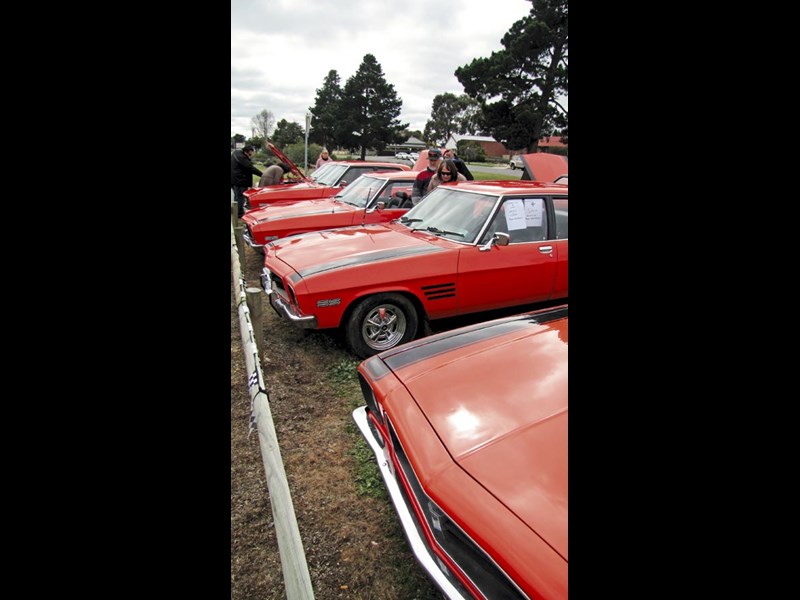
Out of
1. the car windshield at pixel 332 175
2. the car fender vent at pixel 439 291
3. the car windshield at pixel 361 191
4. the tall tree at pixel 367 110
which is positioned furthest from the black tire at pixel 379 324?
the tall tree at pixel 367 110

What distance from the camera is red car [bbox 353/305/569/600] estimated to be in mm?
1576

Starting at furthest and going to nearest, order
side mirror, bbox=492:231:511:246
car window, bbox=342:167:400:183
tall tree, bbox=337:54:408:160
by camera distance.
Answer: tall tree, bbox=337:54:408:160 → car window, bbox=342:167:400:183 → side mirror, bbox=492:231:511:246

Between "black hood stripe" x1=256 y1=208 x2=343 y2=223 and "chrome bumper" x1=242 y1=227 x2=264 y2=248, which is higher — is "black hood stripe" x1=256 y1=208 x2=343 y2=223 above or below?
above

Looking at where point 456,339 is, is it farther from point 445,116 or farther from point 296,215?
point 445,116

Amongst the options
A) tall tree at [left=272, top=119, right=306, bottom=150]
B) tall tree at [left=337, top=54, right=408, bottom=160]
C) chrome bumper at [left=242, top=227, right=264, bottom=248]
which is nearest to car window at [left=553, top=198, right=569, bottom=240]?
chrome bumper at [left=242, top=227, right=264, bottom=248]

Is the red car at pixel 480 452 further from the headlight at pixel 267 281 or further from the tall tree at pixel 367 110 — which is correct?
the tall tree at pixel 367 110

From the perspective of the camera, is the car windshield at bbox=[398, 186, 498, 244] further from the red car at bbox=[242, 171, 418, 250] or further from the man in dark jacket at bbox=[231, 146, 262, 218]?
the man in dark jacket at bbox=[231, 146, 262, 218]

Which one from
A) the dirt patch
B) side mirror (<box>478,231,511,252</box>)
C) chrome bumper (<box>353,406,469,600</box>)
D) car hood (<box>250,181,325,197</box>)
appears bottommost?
the dirt patch

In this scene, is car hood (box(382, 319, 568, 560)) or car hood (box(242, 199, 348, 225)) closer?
car hood (box(382, 319, 568, 560))

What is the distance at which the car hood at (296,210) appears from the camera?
7574 millimetres

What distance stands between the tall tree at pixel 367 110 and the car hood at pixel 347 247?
133 ft

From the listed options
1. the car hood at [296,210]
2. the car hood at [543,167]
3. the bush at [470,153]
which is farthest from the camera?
the bush at [470,153]
